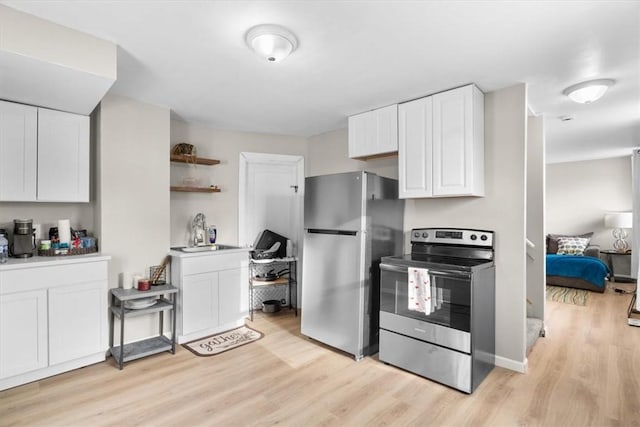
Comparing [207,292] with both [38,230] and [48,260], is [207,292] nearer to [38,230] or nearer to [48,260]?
[48,260]

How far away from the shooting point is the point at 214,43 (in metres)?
2.09

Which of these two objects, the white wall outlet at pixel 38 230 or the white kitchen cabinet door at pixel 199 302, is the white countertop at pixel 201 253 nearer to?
the white kitchen cabinet door at pixel 199 302

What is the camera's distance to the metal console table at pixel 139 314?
2779 millimetres

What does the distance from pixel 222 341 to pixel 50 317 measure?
1.42m

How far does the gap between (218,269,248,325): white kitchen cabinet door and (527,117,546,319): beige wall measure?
319 centimetres

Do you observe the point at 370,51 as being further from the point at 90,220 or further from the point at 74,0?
the point at 90,220

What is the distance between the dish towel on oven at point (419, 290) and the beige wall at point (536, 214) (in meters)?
1.79

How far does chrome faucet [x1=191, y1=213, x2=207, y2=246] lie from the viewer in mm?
3797

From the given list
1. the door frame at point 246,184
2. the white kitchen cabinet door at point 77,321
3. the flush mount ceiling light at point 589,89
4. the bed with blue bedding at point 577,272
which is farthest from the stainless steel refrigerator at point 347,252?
the bed with blue bedding at point 577,272

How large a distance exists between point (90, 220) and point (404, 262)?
2.90 m

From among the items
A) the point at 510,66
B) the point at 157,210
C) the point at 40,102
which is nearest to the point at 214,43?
the point at 40,102

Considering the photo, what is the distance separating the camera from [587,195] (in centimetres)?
674

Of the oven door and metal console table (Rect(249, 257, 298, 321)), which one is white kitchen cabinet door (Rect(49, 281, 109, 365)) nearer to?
metal console table (Rect(249, 257, 298, 321))

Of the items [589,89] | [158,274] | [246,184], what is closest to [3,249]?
[158,274]
